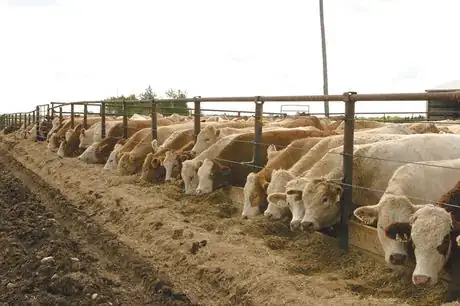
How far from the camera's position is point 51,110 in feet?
104

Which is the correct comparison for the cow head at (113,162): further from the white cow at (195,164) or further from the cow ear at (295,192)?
the cow ear at (295,192)

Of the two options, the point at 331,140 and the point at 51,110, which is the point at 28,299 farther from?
the point at 51,110

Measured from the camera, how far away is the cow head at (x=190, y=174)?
1150 cm

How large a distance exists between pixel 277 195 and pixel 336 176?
84 centimetres

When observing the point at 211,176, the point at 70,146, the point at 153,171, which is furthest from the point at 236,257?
the point at 70,146

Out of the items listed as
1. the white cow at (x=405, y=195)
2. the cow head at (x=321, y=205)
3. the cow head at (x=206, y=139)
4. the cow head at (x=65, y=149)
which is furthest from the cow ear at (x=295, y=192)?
the cow head at (x=65, y=149)

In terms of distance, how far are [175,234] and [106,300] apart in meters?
2.39

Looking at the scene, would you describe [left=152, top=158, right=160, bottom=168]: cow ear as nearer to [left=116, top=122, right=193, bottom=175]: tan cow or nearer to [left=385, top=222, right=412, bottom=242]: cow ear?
[left=116, top=122, right=193, bottom=175]: tan cow

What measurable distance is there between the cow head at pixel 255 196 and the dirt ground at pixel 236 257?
10.8 inches

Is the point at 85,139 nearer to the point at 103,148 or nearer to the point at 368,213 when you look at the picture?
the point at 103,148

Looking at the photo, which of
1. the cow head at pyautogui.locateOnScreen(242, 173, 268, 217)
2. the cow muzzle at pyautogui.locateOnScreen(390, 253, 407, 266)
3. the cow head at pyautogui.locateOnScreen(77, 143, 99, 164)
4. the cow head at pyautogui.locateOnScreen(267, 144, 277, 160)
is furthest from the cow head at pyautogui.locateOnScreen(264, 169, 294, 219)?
the cow head at pyautogui.locateOnScreen(77, 143, 99, 164)

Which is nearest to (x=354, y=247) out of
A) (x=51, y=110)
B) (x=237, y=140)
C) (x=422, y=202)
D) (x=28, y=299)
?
(x=422, y=202)

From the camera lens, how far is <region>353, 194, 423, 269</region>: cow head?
19.7 ft

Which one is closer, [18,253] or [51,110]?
[18,253]
